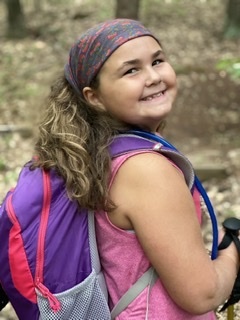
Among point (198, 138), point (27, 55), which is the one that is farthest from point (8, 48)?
A: point (198, 138)

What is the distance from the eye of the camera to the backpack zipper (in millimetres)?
1686

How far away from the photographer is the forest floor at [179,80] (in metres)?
6.77

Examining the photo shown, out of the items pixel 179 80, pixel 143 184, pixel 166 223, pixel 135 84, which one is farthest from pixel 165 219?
pixel 179 80

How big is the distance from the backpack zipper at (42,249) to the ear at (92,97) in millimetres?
316

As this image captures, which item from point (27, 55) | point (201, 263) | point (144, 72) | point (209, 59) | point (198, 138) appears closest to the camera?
point (201, 263)

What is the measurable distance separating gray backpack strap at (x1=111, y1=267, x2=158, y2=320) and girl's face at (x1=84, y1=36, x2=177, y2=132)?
515 mm

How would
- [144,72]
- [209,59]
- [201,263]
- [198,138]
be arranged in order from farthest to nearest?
[209,59] < [198,138] < [144,72] < [201,263]

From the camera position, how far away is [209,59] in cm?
1141

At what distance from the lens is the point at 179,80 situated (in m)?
9.91

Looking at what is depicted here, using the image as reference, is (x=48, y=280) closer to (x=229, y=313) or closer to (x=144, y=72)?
(x=144, y=72)

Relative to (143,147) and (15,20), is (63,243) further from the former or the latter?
(15,20)

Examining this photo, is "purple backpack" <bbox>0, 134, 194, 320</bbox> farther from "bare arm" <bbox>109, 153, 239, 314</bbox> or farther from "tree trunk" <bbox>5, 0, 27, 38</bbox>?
"tree trunk" <bbox>5, 0, 27, 38</bbox>

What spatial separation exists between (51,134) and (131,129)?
0.92 feet

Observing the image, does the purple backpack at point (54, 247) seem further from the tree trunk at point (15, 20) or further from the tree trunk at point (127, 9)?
the tree trunk at point (15, 20)
